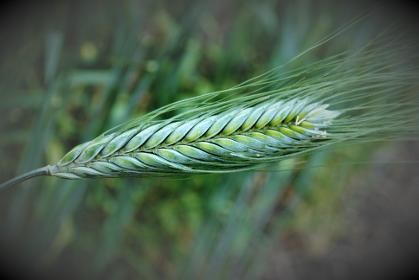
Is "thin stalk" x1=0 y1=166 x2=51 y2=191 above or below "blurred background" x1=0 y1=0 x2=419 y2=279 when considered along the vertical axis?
below

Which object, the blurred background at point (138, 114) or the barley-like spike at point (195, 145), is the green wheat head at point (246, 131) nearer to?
the barley-like spike at point (195, 145)

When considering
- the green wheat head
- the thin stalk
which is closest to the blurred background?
the green wheat head

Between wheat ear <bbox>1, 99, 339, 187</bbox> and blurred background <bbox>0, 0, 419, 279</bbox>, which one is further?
blurred background <bbox>0, 0, 419, 279</bbox>

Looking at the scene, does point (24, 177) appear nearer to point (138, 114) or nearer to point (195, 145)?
point (195, 145)

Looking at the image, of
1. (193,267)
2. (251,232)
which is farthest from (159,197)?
(251,232)

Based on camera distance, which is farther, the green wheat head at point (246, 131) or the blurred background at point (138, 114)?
the blurred background at point (138, 114)

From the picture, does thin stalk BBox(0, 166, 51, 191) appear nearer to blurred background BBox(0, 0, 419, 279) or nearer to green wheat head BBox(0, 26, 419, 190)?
green wheat head BBox(0, 26, 419, 190)

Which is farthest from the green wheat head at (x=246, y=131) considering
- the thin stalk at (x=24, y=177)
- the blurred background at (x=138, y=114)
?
the blurred background at (x=138, y=114)

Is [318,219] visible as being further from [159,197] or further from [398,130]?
[398,130]
